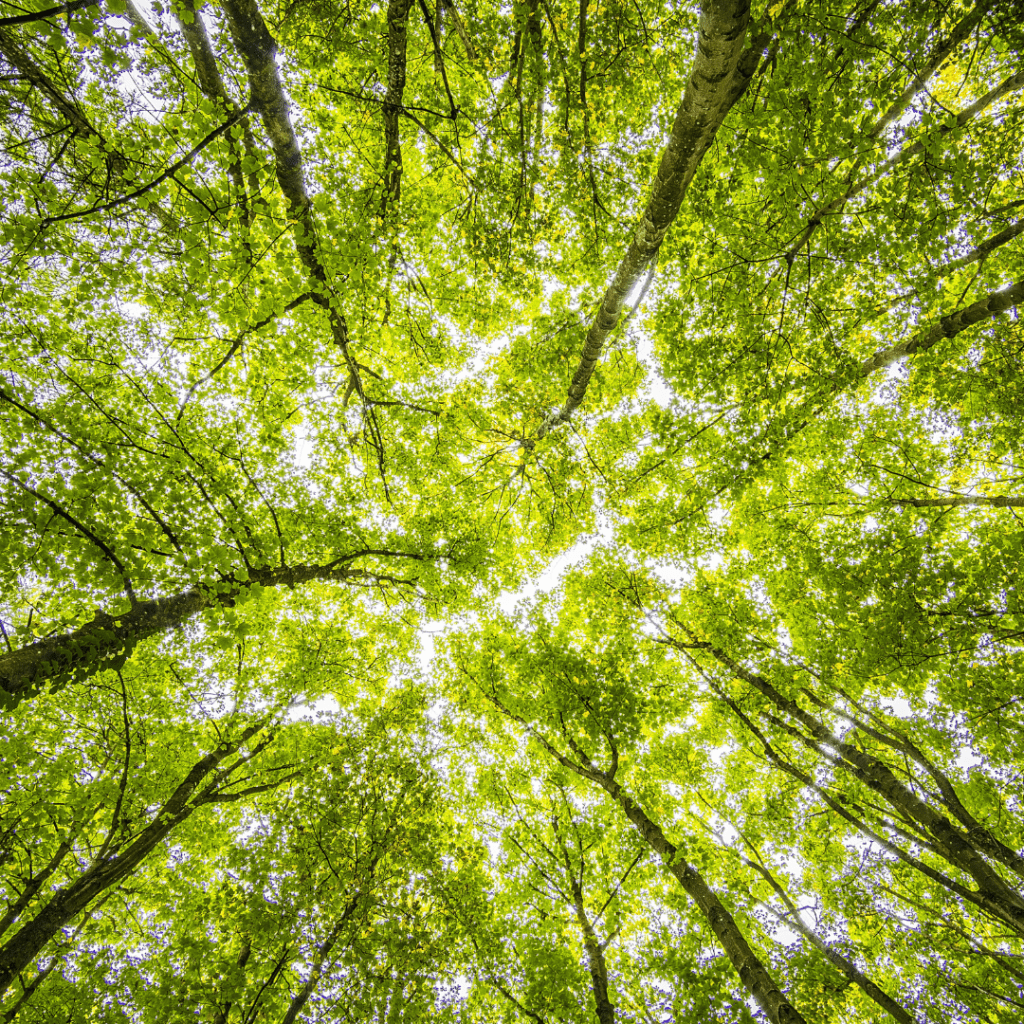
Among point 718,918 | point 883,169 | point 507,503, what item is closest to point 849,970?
point 718,918

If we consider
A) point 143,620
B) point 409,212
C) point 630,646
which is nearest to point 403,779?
point 143,620

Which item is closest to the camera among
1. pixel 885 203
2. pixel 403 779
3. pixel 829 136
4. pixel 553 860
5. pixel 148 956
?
pixel 829 136

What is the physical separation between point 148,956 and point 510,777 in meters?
8.46

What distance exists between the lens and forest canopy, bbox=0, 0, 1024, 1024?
4840 mm

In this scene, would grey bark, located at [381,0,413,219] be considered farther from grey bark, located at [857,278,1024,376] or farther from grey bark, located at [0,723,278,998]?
grey bark, located at [0,723,278,998]

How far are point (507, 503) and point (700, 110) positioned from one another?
8.46m

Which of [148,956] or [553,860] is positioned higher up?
[553,860]

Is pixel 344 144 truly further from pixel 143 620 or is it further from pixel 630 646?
pixel 630 646

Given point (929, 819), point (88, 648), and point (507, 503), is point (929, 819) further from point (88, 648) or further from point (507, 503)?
point (88, 648)

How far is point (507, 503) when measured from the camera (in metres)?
11.4

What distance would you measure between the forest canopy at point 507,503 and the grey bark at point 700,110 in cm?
4

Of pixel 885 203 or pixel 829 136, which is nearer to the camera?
pixel 829 136

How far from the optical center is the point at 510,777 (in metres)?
11.8

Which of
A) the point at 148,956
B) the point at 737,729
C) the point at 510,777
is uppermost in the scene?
the point at 737,729
